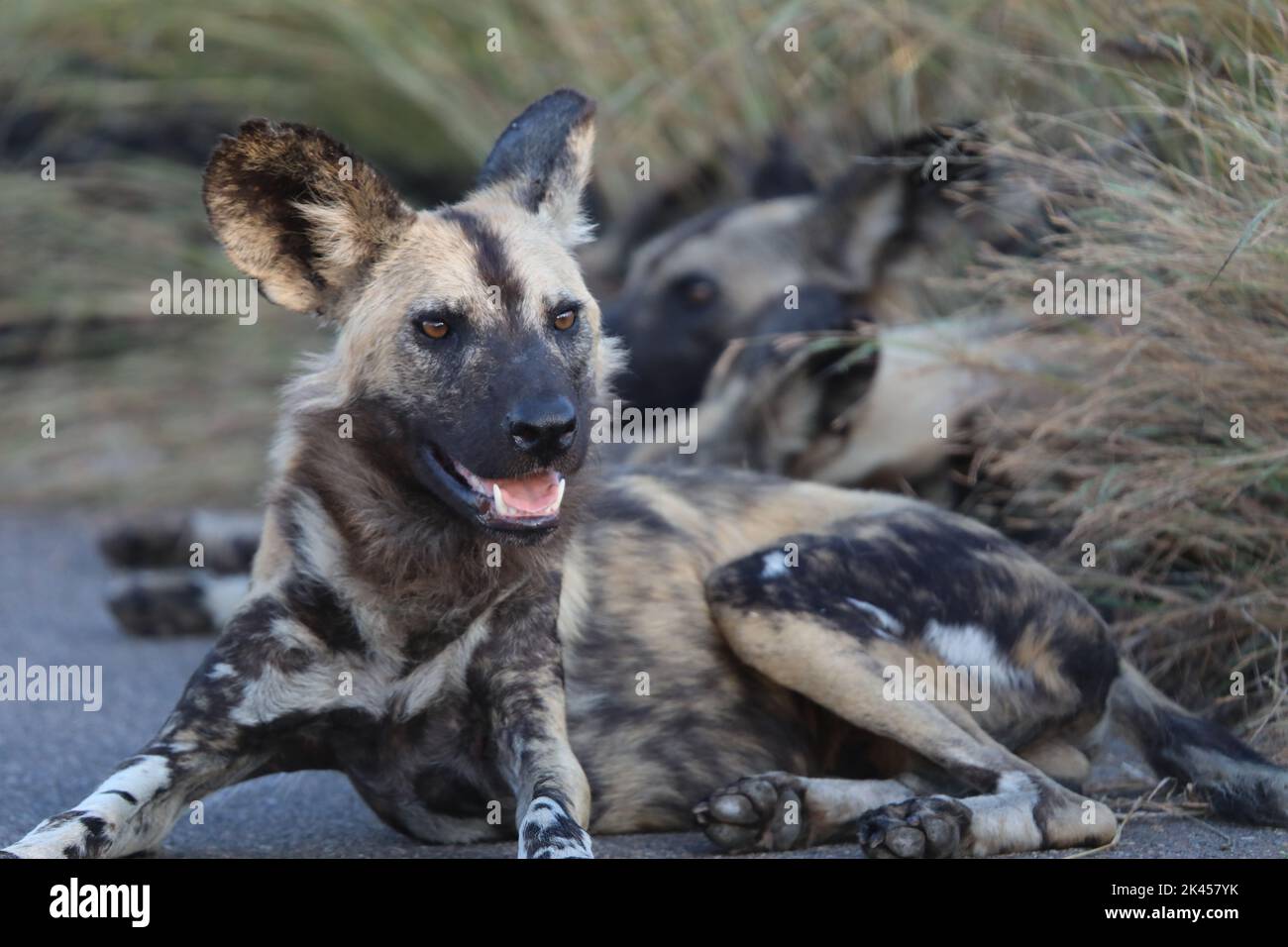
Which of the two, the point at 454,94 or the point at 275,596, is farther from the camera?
the point at 454,94

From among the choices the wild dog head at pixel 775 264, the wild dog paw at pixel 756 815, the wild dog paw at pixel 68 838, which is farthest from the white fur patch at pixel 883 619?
the wild dog head at pixel 775 264

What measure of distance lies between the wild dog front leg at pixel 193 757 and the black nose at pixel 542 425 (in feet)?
1.74

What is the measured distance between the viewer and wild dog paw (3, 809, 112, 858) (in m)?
2.59

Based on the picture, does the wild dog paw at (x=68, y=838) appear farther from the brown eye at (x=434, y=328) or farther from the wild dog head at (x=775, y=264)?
the wild dog head at (x=775, y=264)

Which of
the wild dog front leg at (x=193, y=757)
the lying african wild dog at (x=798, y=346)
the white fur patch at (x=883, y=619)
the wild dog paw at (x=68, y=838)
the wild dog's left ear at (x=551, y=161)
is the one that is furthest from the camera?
the lying african wild dog at (x=798, y=346)

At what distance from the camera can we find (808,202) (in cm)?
580

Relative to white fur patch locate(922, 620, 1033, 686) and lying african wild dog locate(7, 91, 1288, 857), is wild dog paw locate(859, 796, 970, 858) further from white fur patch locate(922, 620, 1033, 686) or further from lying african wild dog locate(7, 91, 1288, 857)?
white fur patch locate(922, 620, 1033, 686)

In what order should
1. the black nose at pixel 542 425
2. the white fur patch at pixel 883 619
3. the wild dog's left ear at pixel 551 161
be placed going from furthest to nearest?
the wild dog's left ear at pixel 551 161 < the white fur patch at pixel 883 619 < the black nose at pixel 542 425

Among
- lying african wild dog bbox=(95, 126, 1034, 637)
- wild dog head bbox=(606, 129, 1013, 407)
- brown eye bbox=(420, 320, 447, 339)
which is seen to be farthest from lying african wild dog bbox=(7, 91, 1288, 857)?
wild dog head bbox=(606, 129, 1013, 407)

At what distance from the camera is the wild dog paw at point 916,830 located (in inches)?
109

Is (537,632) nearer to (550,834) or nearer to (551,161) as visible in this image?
(550,834)
